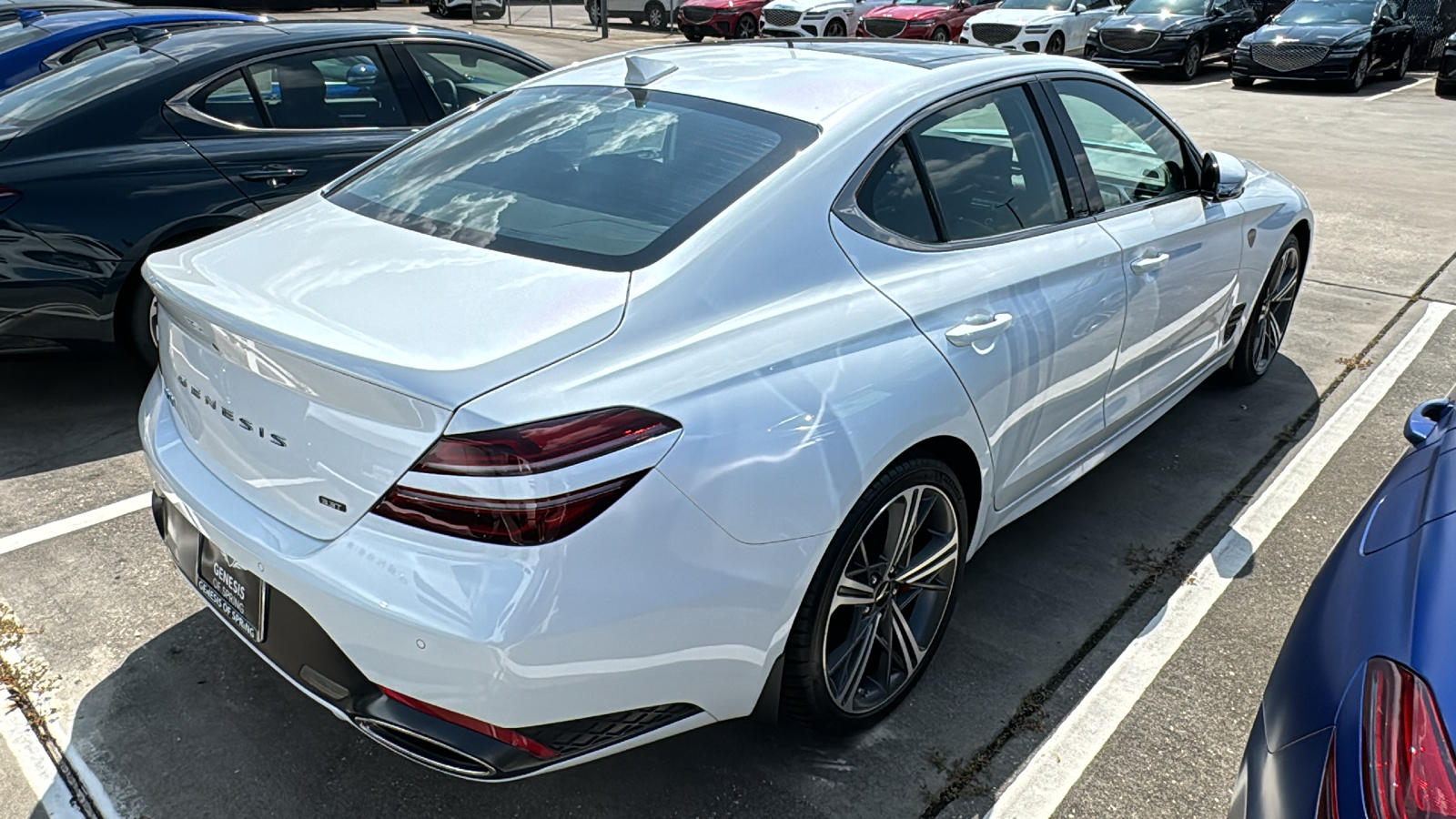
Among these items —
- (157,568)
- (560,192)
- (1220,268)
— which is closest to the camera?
(560,192)

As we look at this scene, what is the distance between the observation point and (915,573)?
2715 millimetres

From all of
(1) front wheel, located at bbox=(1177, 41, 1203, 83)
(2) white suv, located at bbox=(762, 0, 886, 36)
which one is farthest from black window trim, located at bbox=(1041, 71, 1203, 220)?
(2) white suv, located at bbox=(762, 0, 886, 36)

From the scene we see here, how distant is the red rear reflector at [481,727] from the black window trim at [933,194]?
1.34 meters

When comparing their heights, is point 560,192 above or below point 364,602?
above

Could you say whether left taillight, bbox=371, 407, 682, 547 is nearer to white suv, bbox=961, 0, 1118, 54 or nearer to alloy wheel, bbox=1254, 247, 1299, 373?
alloy wheel, bbox=1254, 247, 1299, 373

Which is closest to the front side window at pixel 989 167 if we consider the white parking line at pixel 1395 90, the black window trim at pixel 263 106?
the black window trim at pixel 263 106

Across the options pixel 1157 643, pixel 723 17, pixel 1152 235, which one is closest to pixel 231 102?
pixel 1152 235

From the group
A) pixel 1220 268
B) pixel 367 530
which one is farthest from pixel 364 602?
pixel 1220 268

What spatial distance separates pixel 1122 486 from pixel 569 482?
280 centimetres

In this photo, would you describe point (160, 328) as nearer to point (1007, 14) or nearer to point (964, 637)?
point (964, 637)

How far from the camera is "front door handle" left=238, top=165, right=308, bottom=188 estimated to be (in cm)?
452

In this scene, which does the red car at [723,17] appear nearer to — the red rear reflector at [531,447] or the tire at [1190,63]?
the tire at [1190,63]

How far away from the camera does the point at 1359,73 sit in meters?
16.5

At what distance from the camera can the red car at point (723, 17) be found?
2253 centimetres
